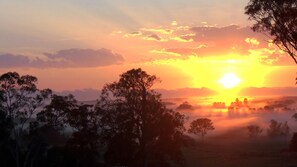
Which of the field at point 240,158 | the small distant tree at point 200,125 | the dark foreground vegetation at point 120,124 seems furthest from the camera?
the small distant tree at point 200,125

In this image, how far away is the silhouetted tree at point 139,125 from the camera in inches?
2016

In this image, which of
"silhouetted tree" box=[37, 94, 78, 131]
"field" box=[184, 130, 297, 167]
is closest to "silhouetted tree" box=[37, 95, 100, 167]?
"silhouetted tree" box=[37, 94, 78, 131]

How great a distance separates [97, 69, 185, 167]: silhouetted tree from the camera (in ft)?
168

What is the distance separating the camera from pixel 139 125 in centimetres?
5153

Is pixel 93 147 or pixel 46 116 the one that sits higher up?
pixel 46 116

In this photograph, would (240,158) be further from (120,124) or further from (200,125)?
(200,125)

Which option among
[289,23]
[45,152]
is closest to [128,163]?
[45,152]

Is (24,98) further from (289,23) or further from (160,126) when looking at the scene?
(289,23)

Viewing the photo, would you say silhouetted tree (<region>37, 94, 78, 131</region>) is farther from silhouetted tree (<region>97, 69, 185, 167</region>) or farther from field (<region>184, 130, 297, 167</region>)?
field (<region>184, 130, 297, 167</region>)

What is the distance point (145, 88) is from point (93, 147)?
1155 centimetres

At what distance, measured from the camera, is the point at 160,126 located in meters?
51.3

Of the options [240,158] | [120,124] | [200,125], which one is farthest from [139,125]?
[200,125]

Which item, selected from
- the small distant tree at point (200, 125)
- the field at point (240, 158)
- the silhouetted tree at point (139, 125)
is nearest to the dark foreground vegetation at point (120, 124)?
the silhouetted tree at point (139, 125)

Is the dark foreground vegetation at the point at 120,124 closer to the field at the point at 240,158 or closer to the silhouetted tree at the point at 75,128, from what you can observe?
the silhouetted tree at the point at 75,128
